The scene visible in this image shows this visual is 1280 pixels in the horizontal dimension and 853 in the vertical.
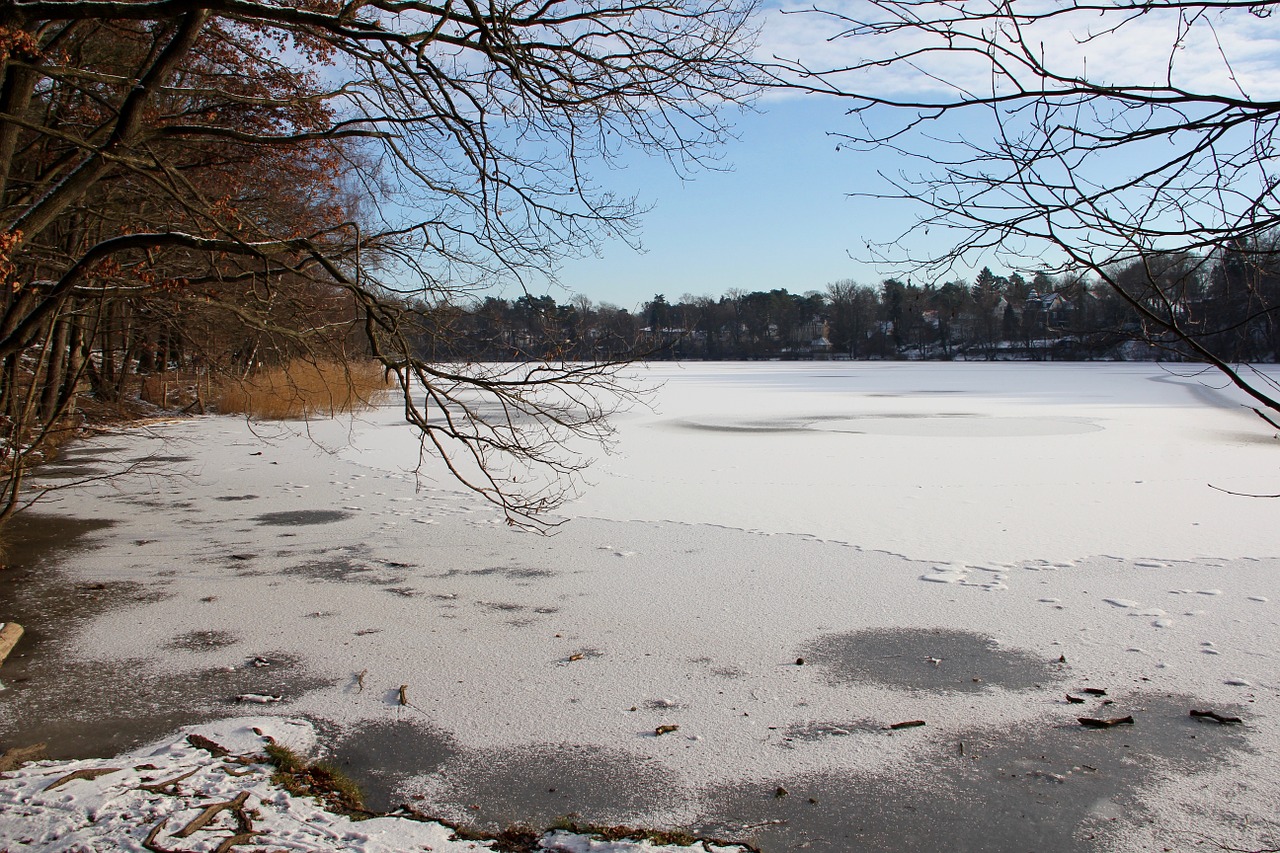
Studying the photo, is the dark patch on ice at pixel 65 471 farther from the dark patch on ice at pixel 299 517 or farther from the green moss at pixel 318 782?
the green moss at pixel 318 782

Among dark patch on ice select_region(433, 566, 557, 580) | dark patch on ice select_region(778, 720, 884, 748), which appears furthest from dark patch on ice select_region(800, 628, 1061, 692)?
dark patch on ice select_region(433, 566, 557, 580)

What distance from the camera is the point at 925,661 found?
4766 mm

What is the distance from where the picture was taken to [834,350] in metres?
80.4

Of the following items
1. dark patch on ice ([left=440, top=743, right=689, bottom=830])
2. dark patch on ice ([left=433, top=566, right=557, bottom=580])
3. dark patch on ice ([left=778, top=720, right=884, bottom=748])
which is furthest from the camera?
dark patch on ice ([left=433, top=566, right=557, bottom=580])

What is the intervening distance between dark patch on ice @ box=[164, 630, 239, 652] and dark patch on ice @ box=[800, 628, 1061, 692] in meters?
3.19

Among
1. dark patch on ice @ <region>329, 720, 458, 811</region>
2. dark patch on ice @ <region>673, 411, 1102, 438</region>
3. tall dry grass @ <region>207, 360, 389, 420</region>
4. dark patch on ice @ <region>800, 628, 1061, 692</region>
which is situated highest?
tall dry grass @ <region>207, 360, 389, 420</region>

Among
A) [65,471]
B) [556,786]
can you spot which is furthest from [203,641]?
[65,471]

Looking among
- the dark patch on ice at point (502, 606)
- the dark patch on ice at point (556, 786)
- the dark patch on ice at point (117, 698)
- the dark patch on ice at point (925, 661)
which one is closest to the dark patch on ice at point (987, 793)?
the dark patch on ice at point (556, 786)

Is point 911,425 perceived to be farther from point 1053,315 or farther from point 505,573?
point 1053,315

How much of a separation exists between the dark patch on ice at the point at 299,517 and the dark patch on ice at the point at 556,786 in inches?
210

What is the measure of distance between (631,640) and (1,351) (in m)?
3.66

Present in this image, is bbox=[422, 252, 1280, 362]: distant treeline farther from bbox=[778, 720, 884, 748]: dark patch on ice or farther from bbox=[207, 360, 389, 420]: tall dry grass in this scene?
bbox=[207, 360, 389, 420]: tall dry grass

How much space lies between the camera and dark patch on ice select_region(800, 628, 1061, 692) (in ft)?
14.8

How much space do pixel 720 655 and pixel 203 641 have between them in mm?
2882
